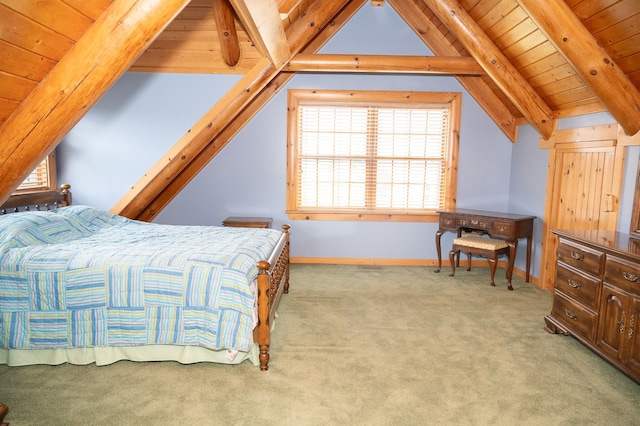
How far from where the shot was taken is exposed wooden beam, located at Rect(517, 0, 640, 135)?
3061mm

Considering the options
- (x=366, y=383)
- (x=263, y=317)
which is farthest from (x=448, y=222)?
(x=263, y=317)

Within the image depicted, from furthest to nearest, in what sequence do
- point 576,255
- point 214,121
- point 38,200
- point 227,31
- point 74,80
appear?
point 214,121
point 38,200
point 227,31
point 576,255
point 74,80

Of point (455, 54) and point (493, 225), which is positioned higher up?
point (455, 54)

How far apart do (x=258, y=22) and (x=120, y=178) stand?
7.03 ft

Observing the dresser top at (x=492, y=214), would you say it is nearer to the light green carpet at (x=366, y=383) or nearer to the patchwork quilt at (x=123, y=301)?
the light green carpet at (x=366, y=383)

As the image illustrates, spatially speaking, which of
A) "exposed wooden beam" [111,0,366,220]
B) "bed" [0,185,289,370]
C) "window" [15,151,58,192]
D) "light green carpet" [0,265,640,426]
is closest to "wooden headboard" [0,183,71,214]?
"window" [15,151,58,192]

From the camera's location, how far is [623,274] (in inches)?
104

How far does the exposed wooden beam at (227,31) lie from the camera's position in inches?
144

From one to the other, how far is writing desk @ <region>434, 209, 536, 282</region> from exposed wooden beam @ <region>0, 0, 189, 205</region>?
3880 millimetres

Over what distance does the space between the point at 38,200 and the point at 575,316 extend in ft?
14.7

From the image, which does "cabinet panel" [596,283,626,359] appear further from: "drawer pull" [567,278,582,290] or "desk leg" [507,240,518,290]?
"desk leg" [507,240,518,290]

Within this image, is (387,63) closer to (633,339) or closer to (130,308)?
(633,339)

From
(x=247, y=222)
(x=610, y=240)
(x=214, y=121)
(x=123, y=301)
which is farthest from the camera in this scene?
(x=247, y=222)

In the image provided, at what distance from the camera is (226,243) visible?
10.9 feet
